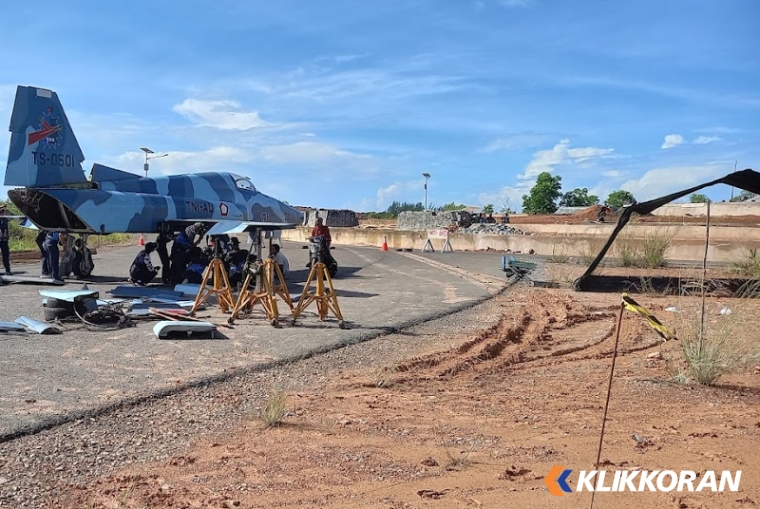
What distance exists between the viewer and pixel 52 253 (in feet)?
55.4

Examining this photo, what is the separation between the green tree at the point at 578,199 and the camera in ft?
294

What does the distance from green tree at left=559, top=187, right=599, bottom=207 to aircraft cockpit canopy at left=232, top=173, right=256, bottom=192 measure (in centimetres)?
7363

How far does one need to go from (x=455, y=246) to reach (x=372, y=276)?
17.2 meters

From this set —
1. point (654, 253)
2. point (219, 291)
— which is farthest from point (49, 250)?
point (654, 253)

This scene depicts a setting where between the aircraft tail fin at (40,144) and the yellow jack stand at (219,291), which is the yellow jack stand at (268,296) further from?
the aircraft tail fin at (40,144)

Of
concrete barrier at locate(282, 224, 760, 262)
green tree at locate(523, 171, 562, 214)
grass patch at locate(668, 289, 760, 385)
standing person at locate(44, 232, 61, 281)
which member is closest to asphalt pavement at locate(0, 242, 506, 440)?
standing person at locate(44, 232, 61, 281)

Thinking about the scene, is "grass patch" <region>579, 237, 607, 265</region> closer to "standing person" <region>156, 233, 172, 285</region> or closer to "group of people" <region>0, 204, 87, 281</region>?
"standing person" <region>156, 233, 172, 285</region>

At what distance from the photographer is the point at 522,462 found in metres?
4.54

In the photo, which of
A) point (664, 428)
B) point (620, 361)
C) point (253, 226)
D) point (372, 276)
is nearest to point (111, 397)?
point (664, 428)

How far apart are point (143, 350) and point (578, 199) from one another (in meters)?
89.0

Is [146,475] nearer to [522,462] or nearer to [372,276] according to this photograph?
[522,462]

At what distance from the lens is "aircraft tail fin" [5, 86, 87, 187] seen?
1584 centimetres

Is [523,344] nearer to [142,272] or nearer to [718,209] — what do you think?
[142,272]

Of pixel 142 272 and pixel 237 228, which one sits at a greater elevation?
pixel 237 228
